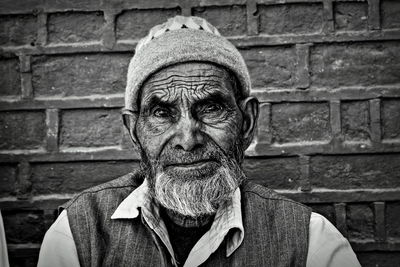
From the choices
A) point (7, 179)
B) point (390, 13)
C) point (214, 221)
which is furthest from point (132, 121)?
point (390, 13)

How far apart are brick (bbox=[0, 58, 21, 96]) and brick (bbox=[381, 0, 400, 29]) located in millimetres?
2069

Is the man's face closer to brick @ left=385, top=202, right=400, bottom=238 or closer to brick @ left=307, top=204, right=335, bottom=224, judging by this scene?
brick @ left=307, top=204, right=335, bottom=224

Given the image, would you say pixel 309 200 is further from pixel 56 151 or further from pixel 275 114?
pixel 56 151

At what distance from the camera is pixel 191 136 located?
194cm

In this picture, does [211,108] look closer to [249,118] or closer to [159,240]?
[249,118]

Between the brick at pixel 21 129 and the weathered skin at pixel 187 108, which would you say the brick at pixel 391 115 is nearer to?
the weathered skin at pixel 187 108

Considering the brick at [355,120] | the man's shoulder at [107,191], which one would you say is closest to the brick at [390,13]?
the brick at [355,120]

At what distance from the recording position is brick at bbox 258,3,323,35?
260cm

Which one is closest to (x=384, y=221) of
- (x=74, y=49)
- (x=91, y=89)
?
(x=91, y=89)

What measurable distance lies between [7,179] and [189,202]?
1.23 metres

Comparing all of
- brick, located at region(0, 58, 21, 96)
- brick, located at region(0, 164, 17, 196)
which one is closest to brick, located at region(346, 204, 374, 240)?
brick, located at region(0, 164, 17, 196)

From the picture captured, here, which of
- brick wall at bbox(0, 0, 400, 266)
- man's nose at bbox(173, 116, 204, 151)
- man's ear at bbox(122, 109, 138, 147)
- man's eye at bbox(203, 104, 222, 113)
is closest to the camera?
man's nose at bbox(173, 116, 204, 151)

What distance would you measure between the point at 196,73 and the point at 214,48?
0.47ft

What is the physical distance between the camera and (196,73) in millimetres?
2023
